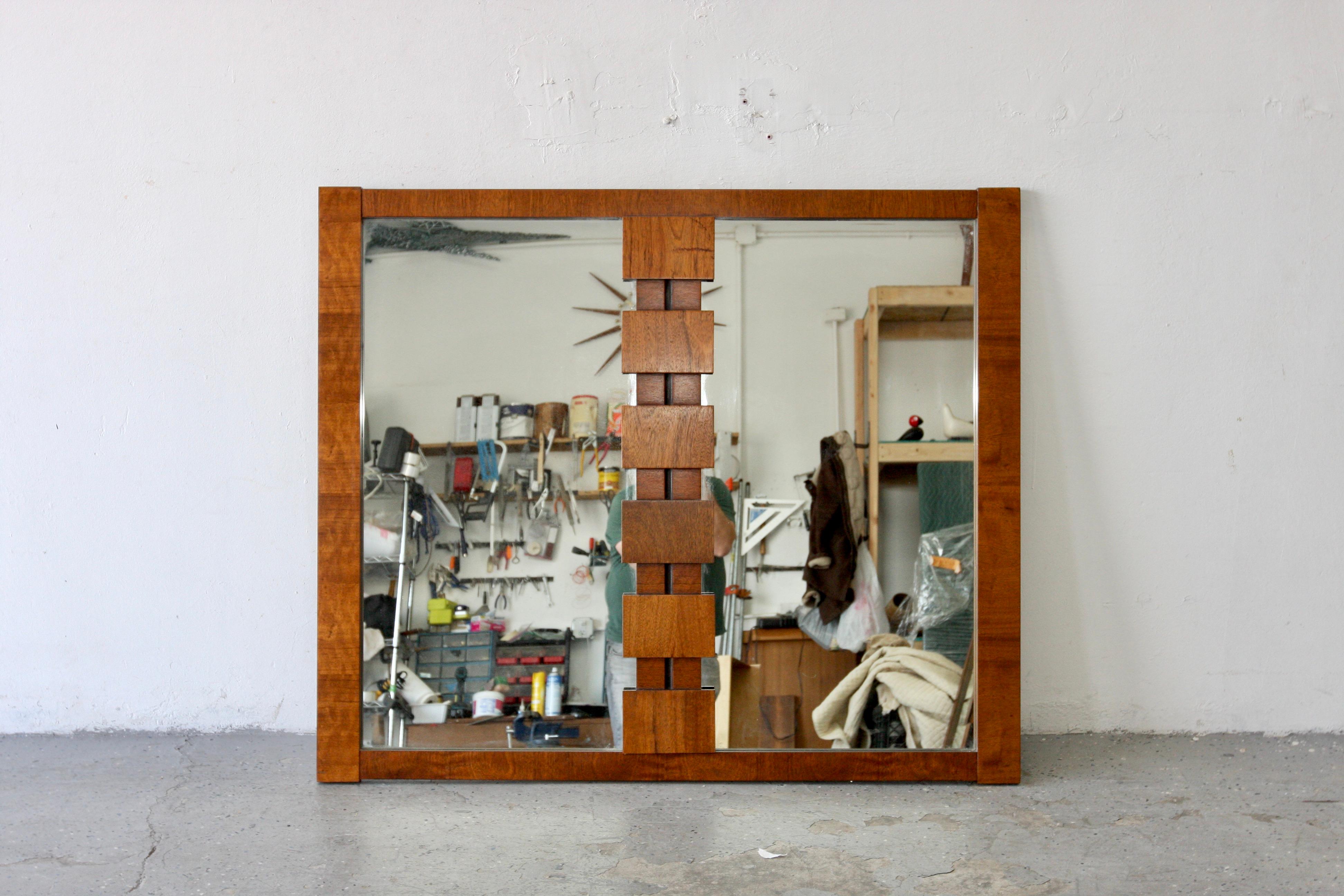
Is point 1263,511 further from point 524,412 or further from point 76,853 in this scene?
point 76,853

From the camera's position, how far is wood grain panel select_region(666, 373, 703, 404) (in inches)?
111

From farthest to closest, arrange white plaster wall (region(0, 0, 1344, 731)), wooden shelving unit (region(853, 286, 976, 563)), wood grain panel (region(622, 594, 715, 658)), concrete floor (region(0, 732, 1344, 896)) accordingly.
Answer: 1. white plaster wall (region(0, 0, 1344, 731))
2. wooden shelving unit (region(853, 286, 976, 563))
3. wood grain panel (region(622, 594, 715, 658))
4. concrete floor (region(0, 732, 1344, 896))

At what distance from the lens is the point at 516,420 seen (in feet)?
9.44

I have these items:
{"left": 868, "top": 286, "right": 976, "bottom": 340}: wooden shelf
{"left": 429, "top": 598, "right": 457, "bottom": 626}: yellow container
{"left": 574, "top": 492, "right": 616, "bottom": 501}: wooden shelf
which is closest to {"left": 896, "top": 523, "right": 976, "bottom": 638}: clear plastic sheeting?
{"left": 868, "top": 286, "right": 976, "bottom": 340}: wooden shelf

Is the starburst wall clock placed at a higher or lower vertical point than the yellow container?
higher

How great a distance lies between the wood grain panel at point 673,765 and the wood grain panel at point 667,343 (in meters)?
1.12

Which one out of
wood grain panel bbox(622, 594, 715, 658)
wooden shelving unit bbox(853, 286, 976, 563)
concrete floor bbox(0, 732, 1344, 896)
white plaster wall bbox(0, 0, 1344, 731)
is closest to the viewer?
concrete floor bbox(0, 732, 1344, 896)

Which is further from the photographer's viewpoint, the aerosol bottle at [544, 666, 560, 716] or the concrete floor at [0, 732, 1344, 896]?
the aerosol bottle at [544, 666, 560, 716]

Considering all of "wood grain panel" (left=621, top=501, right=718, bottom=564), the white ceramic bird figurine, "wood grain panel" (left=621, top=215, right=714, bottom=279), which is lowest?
"wood grain panel" (left=621, top=501, right=718, bottom=564)

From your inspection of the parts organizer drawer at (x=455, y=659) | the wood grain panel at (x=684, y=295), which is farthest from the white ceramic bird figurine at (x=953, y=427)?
the parts organizer drawer at (x=455, y=659)

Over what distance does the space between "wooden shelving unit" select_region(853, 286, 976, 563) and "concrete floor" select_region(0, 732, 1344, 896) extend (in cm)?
96

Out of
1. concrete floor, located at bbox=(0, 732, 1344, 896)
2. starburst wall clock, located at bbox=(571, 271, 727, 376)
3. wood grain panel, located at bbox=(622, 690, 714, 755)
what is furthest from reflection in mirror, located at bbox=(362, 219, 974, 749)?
concrete floor, located at bbox=(0, 732, 1344, 896)

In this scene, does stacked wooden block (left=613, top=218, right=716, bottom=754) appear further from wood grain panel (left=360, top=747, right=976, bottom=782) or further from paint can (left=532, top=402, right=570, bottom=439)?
paint can (left=532, top=402, right=570, bottom=439)

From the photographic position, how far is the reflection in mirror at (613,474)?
2855mm
